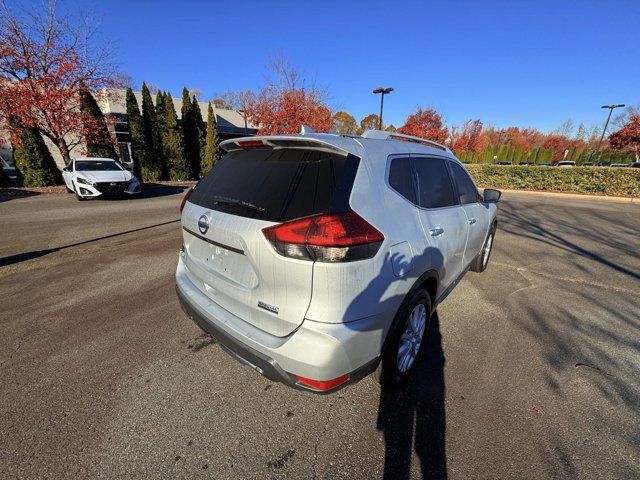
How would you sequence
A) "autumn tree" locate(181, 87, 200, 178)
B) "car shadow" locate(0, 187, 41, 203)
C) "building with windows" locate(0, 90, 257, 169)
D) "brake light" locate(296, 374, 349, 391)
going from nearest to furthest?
1. "brake light" locate(296, 374, 349, 391)
2. "car shadow" locate(0, 187, 41, 203)
3. "building with windows" locate(0, 90, 257, 169)
4. "autumn tree" locate(181, 87, 200, 178)

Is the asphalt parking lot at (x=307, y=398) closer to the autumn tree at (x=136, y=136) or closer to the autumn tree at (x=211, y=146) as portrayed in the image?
the autumn tree at (x=136, y=136)

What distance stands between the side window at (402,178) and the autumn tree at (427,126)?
118 feet

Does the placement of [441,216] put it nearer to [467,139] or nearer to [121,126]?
[121,126]

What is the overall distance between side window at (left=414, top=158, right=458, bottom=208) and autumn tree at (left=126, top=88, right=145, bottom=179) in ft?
66.3

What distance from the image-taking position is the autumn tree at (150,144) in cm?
1839

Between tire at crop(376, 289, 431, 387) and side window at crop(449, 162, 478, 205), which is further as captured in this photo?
side window at crop(449, 162, 478, 205)

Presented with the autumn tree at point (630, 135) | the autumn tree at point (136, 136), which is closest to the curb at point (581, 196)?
the autumn tree at point (136, 136)

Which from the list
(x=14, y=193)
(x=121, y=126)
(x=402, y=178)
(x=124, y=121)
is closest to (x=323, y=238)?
(x=402, y=178)

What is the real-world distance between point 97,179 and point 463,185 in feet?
40.6

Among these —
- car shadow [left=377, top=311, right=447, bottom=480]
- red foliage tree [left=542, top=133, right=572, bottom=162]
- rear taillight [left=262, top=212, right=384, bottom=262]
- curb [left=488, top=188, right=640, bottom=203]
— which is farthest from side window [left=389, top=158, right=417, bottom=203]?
red foliage tree [left=542, top=133, right=572, bottom=162]

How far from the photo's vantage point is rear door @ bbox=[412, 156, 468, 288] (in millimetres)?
2336

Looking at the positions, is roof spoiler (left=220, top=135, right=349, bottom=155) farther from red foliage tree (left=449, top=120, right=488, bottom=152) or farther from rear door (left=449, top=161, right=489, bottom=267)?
red foliage tree (left=449, top=120, right=488, bottom=152)

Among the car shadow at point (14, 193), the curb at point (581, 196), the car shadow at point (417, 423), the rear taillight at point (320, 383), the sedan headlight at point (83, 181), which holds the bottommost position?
the car shadow at point (14, 193)

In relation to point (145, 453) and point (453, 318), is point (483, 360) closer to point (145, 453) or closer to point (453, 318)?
point (453, 318)
